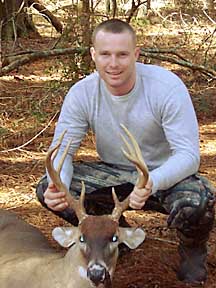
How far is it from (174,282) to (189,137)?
0.99 metres

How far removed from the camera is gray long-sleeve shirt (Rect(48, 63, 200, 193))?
410cm

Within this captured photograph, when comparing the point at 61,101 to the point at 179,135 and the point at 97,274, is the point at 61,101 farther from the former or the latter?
the point at 97,274

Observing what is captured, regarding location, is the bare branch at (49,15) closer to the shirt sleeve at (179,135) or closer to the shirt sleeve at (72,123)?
the shirt sleeve at (72,123)

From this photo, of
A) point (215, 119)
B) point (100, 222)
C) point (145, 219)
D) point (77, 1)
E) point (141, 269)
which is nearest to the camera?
point (100, 222)

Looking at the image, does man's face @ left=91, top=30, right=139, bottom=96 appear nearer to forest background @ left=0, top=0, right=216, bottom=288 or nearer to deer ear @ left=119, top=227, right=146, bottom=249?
deer ear @ left=119, top=227, right=146, bottom=249

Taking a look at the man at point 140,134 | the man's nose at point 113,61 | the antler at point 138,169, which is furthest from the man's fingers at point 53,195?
the man's nose at point 113,61

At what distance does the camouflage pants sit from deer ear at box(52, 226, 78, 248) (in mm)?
521

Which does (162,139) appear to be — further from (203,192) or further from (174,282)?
(174,282)

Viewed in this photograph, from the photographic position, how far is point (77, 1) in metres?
7.16

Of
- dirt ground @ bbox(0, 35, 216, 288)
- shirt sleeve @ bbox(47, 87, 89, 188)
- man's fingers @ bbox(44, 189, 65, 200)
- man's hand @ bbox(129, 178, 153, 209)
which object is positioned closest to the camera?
man's hand @ bbox(129, 178, 153, 209)

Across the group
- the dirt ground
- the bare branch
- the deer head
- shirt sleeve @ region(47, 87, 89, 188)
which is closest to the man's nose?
shirt sleeve @ region(47, 87, 89, 188)

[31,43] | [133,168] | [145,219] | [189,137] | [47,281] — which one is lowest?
[31,43]

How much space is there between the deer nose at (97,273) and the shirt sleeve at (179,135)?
0.69m

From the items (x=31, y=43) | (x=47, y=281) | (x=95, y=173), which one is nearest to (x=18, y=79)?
(x=31, y=43)
